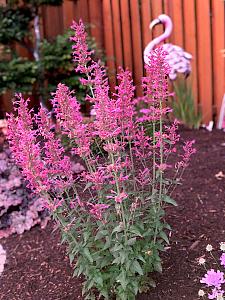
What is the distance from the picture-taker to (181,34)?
5.91 meters

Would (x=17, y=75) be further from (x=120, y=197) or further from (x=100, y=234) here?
(x=120, y=197)

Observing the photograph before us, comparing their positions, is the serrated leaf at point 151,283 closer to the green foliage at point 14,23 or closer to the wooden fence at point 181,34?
the wooden fence at point 181,34

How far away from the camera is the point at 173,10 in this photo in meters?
5.89

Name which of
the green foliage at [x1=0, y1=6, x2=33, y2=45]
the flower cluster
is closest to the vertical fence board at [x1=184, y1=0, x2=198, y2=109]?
the green foliage at [x1=0, y1=6, x2=33, y2=45]

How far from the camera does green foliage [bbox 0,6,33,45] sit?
596 centimetres

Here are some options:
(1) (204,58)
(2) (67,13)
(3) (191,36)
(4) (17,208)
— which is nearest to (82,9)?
(2) (67,13)

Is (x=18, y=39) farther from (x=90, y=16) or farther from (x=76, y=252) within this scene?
(x=76, y=252)

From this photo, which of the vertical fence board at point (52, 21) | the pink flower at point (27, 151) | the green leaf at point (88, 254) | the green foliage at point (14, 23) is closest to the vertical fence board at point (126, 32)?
the green foliage at point (14, 23)

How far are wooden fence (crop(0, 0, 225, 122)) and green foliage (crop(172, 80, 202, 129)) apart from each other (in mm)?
244

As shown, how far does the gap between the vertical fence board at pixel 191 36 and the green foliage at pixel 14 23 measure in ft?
5.42

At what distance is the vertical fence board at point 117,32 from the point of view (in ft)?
20.3

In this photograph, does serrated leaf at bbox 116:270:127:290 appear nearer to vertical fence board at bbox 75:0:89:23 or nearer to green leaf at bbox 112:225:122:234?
green leaf at bbox 112:225:122:234

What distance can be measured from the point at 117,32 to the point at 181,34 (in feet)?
2.50

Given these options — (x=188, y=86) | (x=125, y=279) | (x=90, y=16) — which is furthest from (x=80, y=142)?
(x=90, y=16)
